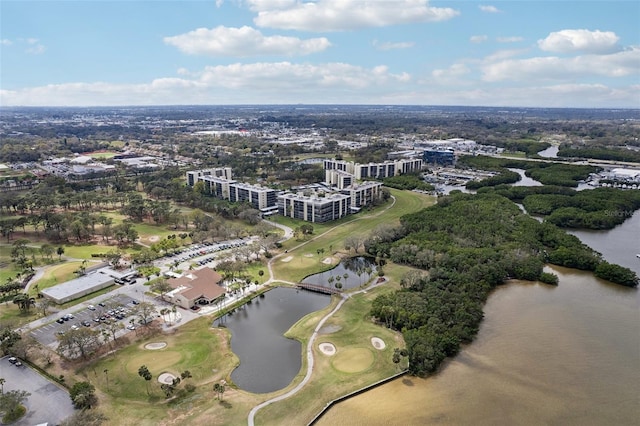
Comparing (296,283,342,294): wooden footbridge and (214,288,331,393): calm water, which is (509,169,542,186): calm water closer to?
(296,283,342,294): wooden footbridge

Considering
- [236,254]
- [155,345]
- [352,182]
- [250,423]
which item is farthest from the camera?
[352,182]

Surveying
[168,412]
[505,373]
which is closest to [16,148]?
[168,412]

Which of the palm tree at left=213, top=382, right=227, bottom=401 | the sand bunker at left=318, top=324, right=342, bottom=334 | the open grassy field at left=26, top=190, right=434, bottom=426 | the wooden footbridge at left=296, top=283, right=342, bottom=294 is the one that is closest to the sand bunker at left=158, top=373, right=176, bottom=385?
the open grassy field at left=26, top=190, right=434, bottom=426

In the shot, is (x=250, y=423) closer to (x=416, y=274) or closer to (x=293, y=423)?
(x=293, y=423)

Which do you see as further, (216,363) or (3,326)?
(3,326)

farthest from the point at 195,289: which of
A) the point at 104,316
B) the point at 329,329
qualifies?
the point at 329,329

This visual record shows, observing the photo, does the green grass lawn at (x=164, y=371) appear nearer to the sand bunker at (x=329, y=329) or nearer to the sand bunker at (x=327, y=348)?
the sand bunker at (x=327, y=348)

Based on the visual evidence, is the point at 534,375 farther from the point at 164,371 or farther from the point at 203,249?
the point at 203,249

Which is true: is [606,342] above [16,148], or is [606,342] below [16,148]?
below
